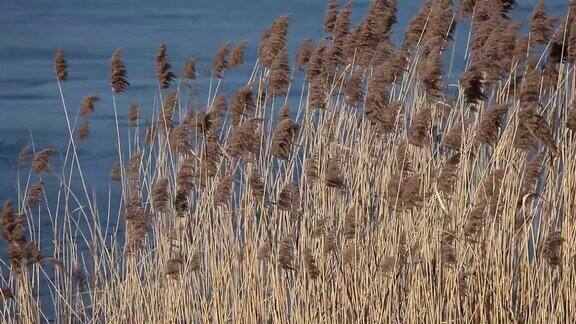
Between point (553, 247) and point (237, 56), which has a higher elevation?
point (237, 56)

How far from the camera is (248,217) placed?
10.9ft

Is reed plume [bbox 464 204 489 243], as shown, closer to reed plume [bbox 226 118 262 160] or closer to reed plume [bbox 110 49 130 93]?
reed plume [bbox 226 118 262 160]

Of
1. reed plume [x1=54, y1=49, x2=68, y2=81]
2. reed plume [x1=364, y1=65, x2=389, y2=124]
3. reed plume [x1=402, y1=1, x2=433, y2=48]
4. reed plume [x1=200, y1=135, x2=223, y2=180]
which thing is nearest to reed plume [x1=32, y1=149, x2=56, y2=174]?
→ reed plume [x1=54, y1=49, x2=68, y2=81]

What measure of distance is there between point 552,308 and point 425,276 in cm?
34

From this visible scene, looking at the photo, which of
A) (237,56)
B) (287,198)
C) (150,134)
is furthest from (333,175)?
(150,134)

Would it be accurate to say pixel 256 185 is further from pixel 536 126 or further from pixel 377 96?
pixel 536 126

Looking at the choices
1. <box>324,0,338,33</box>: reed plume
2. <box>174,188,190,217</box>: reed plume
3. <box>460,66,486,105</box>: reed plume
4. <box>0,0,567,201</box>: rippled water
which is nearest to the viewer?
<box>460,66,486,105</box>: reed plume

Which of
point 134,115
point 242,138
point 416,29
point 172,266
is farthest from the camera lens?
point 134,115

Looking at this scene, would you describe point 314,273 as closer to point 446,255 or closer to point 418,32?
point 446,255

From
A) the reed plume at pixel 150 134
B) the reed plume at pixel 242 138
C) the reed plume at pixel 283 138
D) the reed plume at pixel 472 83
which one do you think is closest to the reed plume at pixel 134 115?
the reed plume at pixel 150 134

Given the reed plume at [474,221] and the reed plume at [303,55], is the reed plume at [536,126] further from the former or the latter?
the reed plume at [303,55]

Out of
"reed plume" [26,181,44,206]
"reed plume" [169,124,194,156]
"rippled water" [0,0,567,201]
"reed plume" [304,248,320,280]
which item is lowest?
"rippled water" [0,0,567,201]

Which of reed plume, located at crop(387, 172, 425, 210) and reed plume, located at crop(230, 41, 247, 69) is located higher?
reed plume, located at crop(230, 41, 247, 69)

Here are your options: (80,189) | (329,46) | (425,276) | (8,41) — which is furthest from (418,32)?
(8,41)
